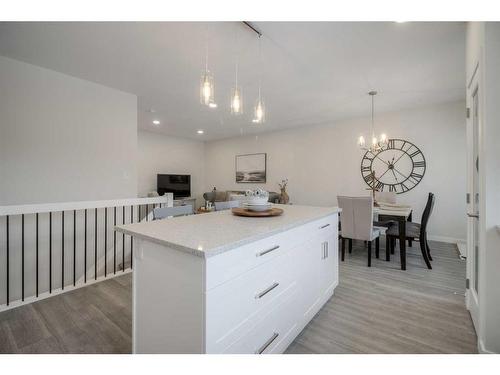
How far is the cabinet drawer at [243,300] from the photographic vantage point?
1.00m

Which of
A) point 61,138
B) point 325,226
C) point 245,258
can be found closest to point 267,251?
point 245,258

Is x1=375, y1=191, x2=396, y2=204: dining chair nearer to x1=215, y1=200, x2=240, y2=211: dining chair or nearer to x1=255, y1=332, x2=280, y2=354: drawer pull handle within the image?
x1=215, y1=200, x2=240, y2=211: dining chair

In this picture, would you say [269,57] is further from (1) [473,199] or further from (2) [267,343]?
(2) [267,343]

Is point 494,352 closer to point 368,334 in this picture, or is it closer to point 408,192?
point 368,334

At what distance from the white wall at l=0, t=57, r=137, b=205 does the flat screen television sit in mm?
2931

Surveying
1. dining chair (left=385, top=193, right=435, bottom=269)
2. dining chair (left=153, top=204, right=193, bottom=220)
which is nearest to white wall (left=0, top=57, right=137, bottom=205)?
dining chair (left=153, top=204, right=193, bottom=220)

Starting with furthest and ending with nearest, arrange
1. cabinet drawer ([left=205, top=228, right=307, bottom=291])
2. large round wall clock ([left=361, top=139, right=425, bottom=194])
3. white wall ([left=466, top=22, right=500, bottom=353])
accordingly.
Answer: large round wall clock ([left=361, top=139, right=425, bottom=194])
white wall ([left=466, top=22, right=500, bottom=353])
cabinet drawer ([left=205, top=228, right=307, bottom=291])

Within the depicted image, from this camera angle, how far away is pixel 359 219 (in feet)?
10.1

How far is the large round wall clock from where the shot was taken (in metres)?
4.35

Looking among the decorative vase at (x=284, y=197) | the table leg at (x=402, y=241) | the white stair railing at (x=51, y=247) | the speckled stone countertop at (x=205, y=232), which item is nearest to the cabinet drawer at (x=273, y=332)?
the speckled stone countertop at (x=205, y=232)

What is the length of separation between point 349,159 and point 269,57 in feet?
11.0

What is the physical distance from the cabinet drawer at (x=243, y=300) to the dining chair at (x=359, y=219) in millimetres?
1924

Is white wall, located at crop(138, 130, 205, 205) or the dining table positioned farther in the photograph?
white wall, located at crop(138, 130, 205, 205)
